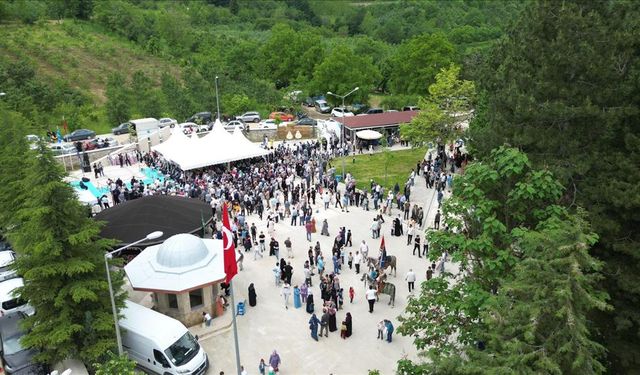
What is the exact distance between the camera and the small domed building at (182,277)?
61.8ft

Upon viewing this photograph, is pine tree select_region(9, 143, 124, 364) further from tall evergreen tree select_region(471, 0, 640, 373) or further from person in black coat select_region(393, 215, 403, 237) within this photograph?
person in black coat select_region(393, 215, 403, 237)

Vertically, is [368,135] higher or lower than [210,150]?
lower

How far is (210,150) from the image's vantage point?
3550cm

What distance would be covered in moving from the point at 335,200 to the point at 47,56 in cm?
4901

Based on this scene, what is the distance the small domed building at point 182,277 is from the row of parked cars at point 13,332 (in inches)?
149

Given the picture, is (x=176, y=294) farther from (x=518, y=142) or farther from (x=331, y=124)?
(x=331, y=124)

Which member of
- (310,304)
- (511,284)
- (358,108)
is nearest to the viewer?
(511,284)

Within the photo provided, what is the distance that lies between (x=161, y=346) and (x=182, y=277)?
314 cm

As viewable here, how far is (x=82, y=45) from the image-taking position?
7050 cm

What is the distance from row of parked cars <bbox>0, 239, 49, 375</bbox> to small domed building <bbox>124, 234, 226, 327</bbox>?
378 centimetres

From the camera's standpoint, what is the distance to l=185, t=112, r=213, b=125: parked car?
50.3m

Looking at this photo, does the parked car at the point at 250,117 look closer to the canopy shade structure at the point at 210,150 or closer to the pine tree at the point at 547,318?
the canopy shade structure at the point at 210,150

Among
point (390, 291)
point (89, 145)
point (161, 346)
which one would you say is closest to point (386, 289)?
point (390, 291)

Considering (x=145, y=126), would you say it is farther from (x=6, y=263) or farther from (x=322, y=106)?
(x=6, y=263)
